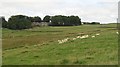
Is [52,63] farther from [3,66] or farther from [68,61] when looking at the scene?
[3,66]

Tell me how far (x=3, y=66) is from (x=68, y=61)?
4276mm

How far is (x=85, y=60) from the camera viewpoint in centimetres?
1991

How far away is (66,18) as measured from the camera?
180250 mm

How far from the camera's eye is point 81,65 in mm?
18359

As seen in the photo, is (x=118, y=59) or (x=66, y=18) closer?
(x=118, y=59)

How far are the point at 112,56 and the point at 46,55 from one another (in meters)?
6.01

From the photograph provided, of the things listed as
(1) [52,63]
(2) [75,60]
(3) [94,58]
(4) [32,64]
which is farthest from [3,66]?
(3) [94,58]

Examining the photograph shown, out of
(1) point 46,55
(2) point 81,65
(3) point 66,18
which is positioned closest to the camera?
(2) point 81,65

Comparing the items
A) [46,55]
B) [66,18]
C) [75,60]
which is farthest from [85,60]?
[66,18]

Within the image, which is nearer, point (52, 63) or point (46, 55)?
point (52, 63)

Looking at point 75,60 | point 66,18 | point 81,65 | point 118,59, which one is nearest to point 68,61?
point 75,60

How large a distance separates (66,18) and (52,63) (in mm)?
161042

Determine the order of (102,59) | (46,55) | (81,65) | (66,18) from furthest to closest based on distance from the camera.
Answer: (66,18) < (46,55) < (102,59) < (81,65)

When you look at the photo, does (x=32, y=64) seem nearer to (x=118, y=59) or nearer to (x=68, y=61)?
(x=68, y=61)
